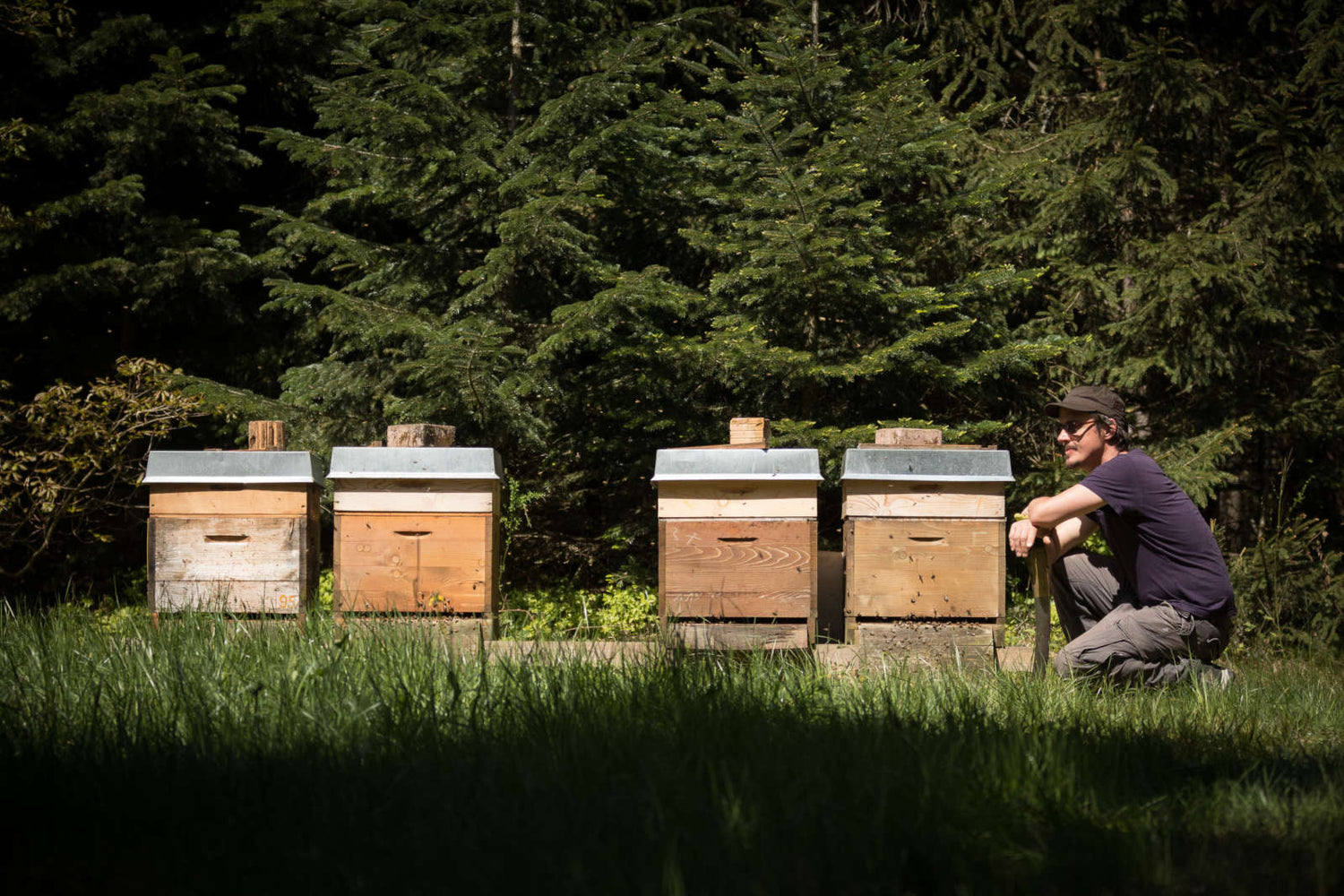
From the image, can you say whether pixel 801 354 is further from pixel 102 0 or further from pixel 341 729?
pixel 102 0

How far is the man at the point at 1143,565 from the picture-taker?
4141 mm

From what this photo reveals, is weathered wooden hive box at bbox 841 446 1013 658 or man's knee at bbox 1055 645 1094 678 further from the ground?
weathered wooden hive box at bbox 841 446 1013 658

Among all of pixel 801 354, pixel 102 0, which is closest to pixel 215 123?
pixel 102 0

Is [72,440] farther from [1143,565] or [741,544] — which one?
[1143,565]

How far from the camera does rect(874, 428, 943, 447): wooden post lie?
4582 millimetres

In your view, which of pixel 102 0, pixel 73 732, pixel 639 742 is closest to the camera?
pixel 639 742

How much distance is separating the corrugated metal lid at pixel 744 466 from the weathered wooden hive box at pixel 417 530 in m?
0.84

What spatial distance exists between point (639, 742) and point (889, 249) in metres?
4.43

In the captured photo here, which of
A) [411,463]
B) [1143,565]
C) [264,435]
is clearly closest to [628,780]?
[411,463]

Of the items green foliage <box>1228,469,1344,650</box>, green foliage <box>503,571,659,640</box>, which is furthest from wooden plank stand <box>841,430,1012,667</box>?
green foliage <box>1228,469,1344,650</box>

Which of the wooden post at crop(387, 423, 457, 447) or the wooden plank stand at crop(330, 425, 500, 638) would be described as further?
the wooden post at crop(387, 423, 457, 447)

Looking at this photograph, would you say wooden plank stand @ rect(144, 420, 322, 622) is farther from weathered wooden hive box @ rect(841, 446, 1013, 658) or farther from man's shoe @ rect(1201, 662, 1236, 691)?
man's shoe @ rect(1201, 662, 1236, 691)

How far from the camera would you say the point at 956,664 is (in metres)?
4.07

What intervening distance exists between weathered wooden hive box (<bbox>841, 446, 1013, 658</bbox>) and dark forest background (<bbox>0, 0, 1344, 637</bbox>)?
2.02 m
